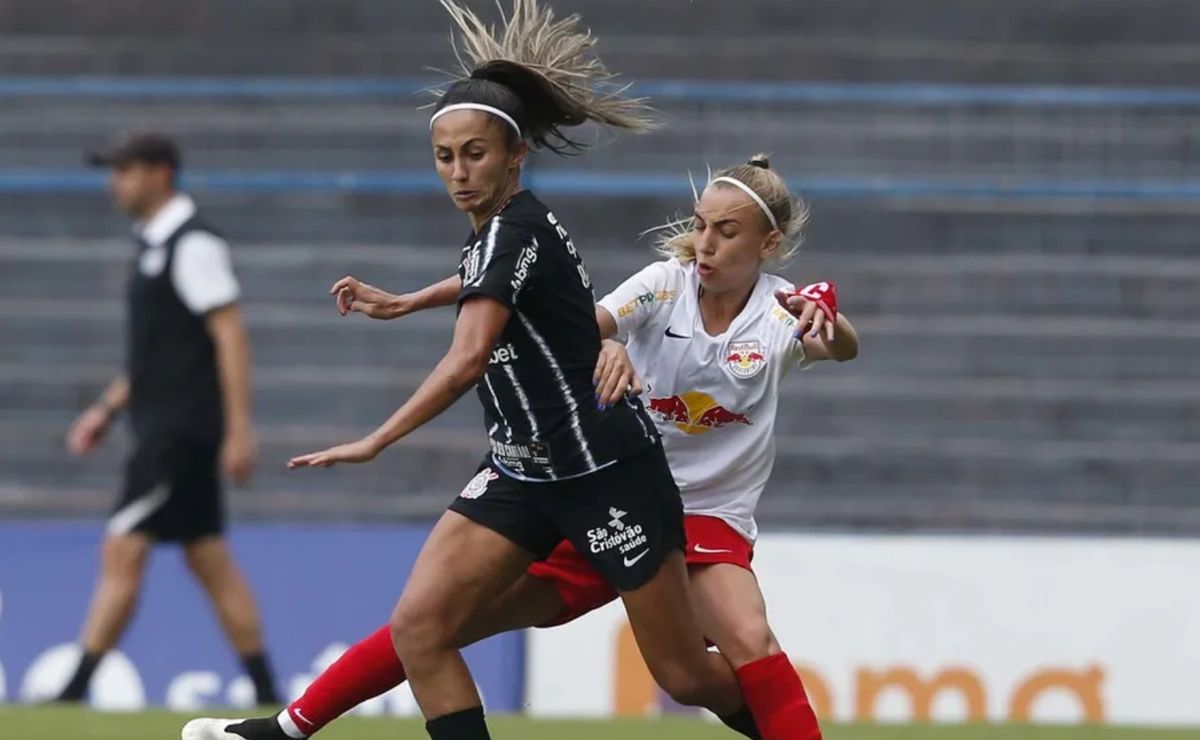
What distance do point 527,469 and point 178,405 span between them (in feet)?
11.8

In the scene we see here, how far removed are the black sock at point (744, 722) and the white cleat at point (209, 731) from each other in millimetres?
1214

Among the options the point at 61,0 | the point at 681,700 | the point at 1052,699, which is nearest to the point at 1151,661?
the point at 1052,699

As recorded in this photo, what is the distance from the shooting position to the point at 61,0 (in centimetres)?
1282

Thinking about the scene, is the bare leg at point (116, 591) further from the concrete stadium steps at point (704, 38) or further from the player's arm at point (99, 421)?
the concrete stadium steps at point (704, 38)

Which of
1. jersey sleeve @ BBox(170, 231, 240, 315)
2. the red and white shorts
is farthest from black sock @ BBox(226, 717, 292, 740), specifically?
jersey sleeve @ BBox(170, 231, 240, 315)

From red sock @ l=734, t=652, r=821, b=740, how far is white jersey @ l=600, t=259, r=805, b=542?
390 millimetres

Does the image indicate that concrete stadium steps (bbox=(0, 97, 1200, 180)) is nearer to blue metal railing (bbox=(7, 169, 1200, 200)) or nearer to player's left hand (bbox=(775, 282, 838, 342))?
blue metal railing (bbox=(7, 169, 1200, 200))

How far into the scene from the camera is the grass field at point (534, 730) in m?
6.77

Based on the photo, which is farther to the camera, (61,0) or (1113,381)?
(61,0)

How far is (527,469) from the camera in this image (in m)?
4.97

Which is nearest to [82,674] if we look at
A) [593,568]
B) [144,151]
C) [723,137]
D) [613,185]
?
[144,151]

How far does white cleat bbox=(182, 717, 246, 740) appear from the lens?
541 centimetres

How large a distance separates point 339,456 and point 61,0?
29.8 ft

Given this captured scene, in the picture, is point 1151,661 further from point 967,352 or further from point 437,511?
point 437,511
